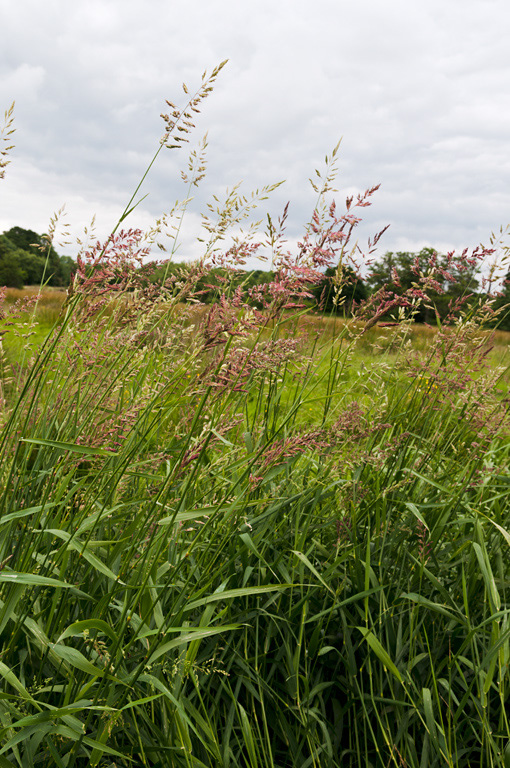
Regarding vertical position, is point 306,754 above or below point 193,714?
below

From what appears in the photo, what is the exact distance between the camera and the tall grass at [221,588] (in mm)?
1285

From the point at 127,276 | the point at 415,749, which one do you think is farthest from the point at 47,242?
the point at 415,749

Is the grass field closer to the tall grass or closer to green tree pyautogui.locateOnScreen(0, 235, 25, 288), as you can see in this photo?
the tall grass

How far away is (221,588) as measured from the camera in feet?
4.96

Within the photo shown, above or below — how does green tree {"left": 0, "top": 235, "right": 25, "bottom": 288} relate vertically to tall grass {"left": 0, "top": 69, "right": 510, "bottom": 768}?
above

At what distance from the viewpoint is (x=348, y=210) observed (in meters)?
1.87

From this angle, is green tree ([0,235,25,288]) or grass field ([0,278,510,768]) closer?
grass field ([0,278,510,768])

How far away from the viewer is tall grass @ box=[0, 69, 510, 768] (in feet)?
4.22

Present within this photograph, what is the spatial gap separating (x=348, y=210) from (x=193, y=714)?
175 cm

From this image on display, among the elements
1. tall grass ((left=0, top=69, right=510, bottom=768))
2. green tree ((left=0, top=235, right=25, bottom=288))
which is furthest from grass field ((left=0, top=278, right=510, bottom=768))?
green tree ((left=0, top=235, right=25, bottom=288))

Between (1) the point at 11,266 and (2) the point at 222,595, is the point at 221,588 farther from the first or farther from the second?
(1) the point at 11,266

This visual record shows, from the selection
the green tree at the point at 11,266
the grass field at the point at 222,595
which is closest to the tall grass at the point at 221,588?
the grass field at the point at 222,595

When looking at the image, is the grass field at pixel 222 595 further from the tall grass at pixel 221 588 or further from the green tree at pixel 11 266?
the green tree at pixel 11 266

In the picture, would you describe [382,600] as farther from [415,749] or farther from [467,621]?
[415,749]
